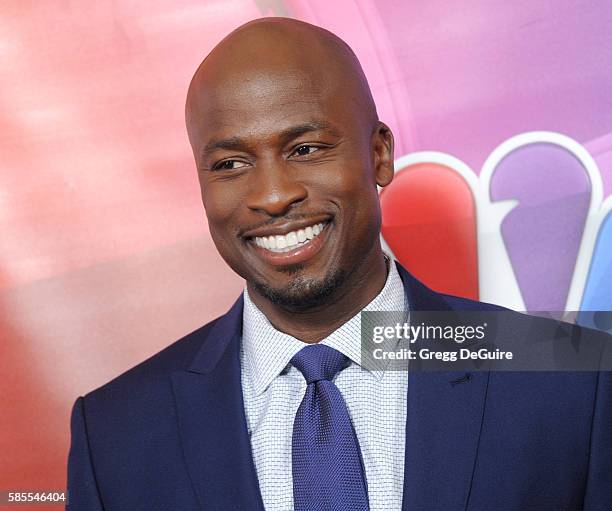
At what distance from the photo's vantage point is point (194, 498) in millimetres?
1976

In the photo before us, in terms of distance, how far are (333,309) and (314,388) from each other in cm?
17

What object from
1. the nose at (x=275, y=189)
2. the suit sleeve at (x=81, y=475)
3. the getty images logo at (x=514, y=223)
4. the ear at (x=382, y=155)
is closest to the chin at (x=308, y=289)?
the nose at (x=275, y=189)

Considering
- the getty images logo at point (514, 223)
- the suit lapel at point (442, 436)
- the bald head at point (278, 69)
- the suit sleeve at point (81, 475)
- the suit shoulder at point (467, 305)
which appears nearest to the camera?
the suit lapel at point (442, 436)

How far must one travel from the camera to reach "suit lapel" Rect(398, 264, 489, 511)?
1.87m

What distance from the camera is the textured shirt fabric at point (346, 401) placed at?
1934mm

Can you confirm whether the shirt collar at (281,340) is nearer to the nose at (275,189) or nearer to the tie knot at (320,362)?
the tie knot at (320,362)

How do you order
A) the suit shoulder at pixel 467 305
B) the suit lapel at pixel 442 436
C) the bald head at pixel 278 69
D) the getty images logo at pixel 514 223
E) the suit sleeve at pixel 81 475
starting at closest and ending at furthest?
1. the suit lapel at pixel 442 436
2. the bald head at pixel 278 69
3. the suit sleeve at pixel 81 475
4. the suit shoulder at pixel 467 305
5. the getty images logo at pixel 514 223

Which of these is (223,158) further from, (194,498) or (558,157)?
(558,157)

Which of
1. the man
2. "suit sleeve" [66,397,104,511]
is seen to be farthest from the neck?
"suit sleeve" [66,397,104,511]

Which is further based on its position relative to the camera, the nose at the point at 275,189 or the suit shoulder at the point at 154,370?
the suit shoulder at the point at 154,370

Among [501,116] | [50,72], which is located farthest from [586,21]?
[50,72]

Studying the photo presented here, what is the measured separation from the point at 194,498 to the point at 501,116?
48.6 inches

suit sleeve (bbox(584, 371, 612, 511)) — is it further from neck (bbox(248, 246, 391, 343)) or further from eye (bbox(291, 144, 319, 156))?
eye (bbox(291, 144, 319, 156))

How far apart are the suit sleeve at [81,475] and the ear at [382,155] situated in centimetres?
78
